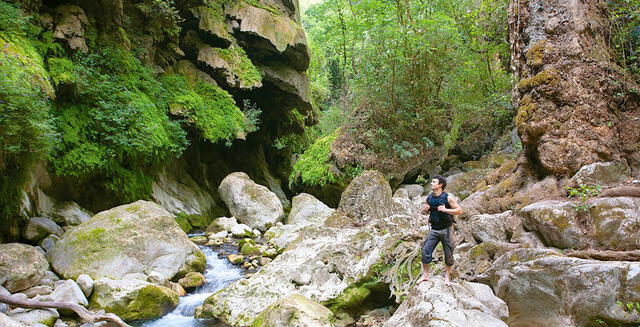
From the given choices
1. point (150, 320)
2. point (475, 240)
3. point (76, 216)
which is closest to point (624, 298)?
point (475, 240)

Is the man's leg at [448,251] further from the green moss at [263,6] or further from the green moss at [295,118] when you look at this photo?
the green moss at [295,118]

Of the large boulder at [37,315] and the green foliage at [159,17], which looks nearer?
the large boulder at [37,315]

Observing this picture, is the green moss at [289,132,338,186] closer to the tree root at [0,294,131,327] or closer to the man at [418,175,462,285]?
the man at [418,175,462,285]

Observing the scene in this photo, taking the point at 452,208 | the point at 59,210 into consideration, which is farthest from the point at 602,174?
the point at 59,210

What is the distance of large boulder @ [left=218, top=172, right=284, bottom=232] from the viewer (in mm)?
12008

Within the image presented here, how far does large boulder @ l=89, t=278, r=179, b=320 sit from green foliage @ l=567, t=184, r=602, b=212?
6.28 meters

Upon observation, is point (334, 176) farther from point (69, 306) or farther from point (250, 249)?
point (69, 306)

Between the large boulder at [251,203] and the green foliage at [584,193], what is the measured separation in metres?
8.63

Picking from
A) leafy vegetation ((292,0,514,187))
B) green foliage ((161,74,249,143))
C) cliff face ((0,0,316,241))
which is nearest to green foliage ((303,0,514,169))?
→ leafy vegetation ((292,0,514,187))

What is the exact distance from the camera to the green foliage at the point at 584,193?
4703 mm

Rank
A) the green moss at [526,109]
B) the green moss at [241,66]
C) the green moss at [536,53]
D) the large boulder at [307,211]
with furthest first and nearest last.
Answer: the green moss at [241,66]
the large boulder at [307,211]
the green moss at [536,53]
the green moss at [526,109]

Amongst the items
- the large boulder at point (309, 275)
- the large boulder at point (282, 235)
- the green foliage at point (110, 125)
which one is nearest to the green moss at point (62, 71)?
the green foliage at point (110, 125)

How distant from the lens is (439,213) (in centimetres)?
441

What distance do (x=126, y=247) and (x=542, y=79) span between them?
26.1ft
